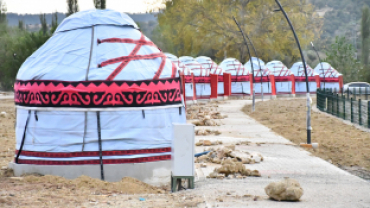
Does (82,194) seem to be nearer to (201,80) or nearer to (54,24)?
(201,80)

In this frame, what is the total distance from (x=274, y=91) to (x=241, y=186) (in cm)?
3862

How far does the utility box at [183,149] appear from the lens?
9.67m

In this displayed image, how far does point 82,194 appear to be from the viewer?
29.2 ft

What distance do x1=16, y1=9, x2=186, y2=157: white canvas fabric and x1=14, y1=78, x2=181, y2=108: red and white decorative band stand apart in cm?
11

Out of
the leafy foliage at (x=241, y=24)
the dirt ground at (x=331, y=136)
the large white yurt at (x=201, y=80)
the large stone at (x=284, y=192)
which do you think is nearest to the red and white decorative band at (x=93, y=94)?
the large stone at (x=284, y=192)

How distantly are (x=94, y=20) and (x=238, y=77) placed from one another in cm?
3608

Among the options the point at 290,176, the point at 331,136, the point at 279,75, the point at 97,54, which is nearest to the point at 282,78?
the point at 279,75

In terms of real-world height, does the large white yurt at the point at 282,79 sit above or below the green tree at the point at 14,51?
below

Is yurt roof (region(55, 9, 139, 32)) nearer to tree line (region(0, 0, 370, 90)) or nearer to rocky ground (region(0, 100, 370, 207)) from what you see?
rocky ground (region(0, 100, 370, 207))

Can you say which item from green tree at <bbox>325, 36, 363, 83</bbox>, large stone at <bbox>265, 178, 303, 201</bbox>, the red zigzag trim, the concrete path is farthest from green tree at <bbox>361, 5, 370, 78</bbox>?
large stone at <bbox>265, 178, 303, 201</bbox>

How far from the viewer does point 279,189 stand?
8578 millimetres

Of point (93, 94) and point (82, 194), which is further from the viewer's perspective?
point (93, 94)

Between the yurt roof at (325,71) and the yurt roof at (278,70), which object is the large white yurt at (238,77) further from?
the yurt roof at (325,71)

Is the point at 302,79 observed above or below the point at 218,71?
below
